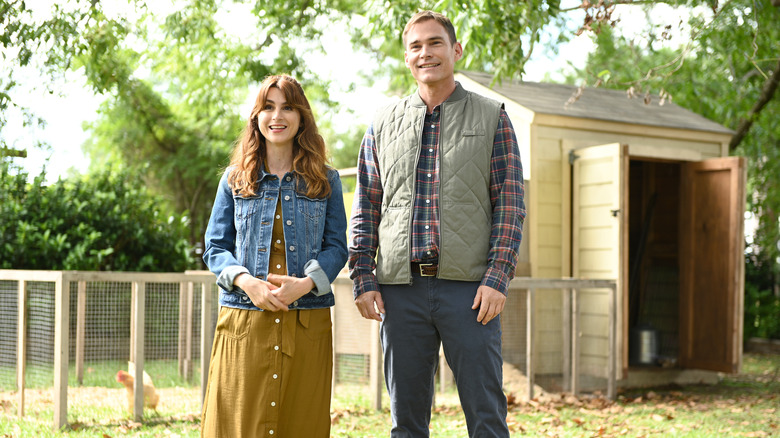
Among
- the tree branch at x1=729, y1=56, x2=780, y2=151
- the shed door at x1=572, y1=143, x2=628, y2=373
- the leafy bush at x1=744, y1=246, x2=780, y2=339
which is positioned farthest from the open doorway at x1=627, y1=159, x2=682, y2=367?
the leafy bush at x1=744, y1=246, x2=780, y2=339

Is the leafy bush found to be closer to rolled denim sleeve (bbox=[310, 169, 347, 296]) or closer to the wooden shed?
the wooden shed

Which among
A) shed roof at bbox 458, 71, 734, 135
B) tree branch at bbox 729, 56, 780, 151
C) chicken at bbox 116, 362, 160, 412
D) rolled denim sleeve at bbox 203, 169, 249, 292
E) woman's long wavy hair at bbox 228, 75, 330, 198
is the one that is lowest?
chicken at bbox 116, 362, 160, 412

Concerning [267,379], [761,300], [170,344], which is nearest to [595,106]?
[170,344]

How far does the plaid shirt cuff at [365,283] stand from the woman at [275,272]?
0.10m

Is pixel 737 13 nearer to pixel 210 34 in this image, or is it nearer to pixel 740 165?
pixel 740 165

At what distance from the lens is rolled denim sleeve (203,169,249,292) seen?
2.82m

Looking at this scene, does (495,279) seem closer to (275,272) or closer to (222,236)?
(275,272)

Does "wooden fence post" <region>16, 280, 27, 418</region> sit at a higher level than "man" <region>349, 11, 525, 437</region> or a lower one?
lower

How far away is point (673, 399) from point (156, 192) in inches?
392

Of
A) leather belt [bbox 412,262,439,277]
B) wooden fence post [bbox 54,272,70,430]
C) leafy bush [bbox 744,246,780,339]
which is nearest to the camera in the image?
leather belt [bbox 412,262,439,277]

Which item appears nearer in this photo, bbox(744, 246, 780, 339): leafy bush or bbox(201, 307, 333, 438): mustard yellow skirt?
bbox(201, 307, 333, 438): mustard yellow skirt

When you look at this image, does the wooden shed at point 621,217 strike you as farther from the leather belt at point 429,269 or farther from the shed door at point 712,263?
the leather belt at point 429,269

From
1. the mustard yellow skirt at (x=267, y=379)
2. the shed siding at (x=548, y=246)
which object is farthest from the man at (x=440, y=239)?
the shed siding at (x=548, y=246)

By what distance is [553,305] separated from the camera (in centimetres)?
700
